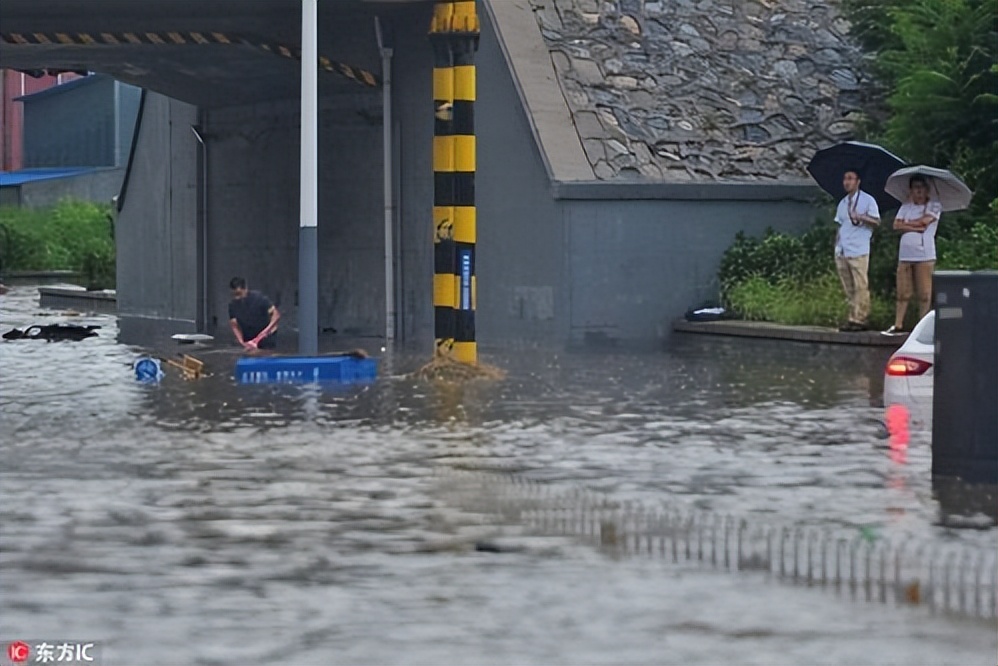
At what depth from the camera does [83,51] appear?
28188 millimetres

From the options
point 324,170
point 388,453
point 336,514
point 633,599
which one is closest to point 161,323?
point 324,170

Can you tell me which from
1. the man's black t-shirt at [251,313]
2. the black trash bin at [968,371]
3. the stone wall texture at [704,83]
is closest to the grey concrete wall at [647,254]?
the stone wall texture at [704,83]

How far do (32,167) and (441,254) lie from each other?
190 feet

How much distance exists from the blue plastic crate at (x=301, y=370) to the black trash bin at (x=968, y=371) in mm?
9005

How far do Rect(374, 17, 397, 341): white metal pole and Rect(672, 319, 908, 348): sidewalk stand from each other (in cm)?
438

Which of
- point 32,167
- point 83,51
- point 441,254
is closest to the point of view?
point 441,254

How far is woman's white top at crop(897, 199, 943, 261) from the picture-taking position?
2152 centimetres

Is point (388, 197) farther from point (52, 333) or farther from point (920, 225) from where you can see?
point (920, 225)

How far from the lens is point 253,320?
23844 mm

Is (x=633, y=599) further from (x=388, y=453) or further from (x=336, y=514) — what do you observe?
(x=388, y=453)

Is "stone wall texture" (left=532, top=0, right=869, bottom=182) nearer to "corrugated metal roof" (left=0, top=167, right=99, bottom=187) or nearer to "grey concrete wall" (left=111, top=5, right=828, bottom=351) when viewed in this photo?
"grey concrete wall" (left=111, top=5, right=828, bottom=351)

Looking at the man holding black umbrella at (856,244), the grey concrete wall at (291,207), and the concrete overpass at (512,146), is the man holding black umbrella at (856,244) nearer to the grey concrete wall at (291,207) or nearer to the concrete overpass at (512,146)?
the concrete overpass at (512,146)

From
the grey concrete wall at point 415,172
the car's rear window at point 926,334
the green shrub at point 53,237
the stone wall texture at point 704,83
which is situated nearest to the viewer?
the car's rear window at point 926,334

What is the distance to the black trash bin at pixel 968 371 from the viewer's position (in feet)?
37.8
